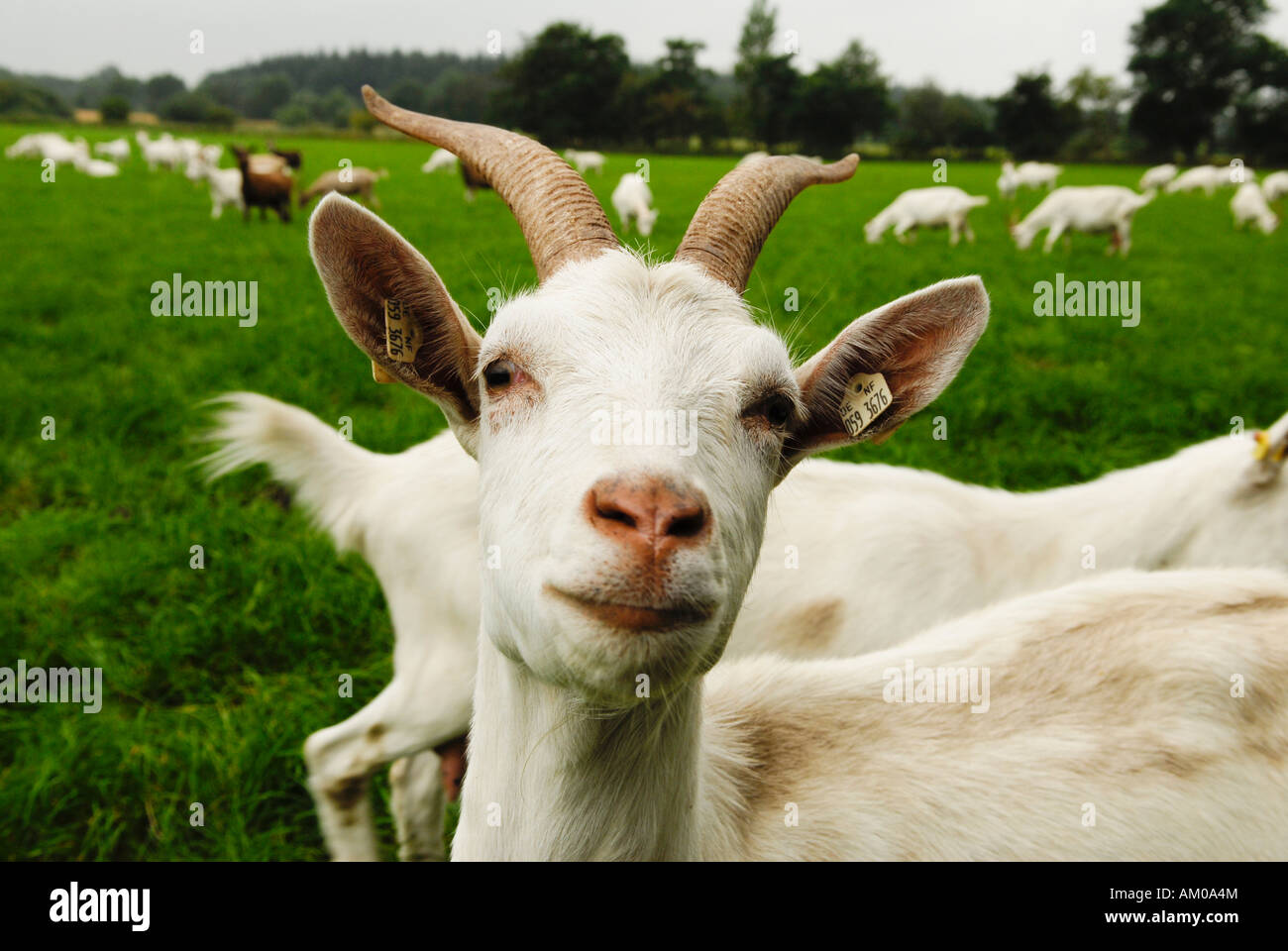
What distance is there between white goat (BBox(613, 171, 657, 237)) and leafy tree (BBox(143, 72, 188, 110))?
52.8m

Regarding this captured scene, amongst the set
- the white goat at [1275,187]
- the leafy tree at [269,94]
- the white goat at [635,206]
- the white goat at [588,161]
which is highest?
the leafy tree at [269,94]

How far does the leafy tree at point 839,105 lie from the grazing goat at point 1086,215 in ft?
67.5

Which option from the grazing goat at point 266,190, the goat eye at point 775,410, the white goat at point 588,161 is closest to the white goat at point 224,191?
the grazing goat at point 266,190

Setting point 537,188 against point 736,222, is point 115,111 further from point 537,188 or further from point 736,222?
point 736,222

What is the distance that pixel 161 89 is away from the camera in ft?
192

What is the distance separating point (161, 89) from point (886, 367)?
69.8 m

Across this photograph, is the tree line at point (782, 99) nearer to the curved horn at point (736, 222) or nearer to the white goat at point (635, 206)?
the white goat at point (635, 206)

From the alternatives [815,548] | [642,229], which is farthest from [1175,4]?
[815,548]

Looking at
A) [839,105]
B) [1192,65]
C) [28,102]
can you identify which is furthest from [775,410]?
[28,102]

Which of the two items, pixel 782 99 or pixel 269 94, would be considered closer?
pixel 782 99

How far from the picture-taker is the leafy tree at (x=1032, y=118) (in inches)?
1464

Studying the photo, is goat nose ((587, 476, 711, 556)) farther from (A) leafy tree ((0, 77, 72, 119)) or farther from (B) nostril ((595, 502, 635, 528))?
(A) leafy tree ((0, 77, 72, 119))

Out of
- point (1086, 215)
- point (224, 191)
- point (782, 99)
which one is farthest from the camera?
point (782, 99)
